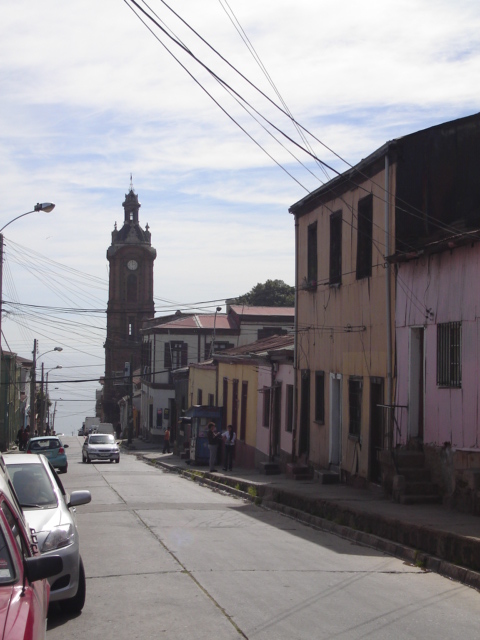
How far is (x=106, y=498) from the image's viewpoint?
2067cm

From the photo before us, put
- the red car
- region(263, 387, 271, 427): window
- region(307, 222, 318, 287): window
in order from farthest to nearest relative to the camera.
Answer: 1. region(263, 387, 271, 427): window
2. region(307, 222, 318, 287): window
3. the red car

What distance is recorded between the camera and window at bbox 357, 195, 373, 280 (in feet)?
66.8

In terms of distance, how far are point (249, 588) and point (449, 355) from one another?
8248 mm

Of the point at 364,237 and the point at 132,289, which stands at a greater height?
the point at 132,289

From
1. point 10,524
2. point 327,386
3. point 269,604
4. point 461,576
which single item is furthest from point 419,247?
point 10,524

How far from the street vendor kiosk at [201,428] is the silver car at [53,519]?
2673cm

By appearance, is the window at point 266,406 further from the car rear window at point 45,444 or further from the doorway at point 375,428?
the doorway at point 375,428

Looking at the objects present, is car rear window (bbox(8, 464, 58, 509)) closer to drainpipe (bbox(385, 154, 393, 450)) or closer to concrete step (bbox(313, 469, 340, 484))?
drainpipe (bbox(385, 154, 393, 450))

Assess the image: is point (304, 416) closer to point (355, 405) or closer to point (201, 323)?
Answer: point (355, 405)

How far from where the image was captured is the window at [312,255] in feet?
81.8

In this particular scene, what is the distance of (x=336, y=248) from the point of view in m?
23.2

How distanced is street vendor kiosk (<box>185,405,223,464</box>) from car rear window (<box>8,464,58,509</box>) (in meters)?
27.1

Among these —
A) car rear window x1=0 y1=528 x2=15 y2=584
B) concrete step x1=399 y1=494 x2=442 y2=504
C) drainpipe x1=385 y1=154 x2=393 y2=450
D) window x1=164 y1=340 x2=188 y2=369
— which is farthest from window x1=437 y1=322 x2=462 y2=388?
window x1=164 y1=340 x2=188 y2=369

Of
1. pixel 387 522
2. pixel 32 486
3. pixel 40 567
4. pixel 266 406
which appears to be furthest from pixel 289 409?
pixel 40 567
